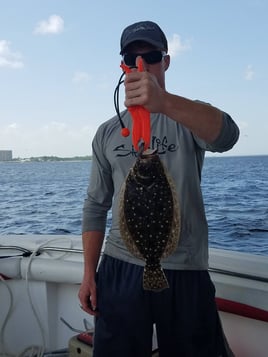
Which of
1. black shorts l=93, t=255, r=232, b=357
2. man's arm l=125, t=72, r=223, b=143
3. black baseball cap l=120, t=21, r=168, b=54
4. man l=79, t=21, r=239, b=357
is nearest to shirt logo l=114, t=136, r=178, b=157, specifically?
man l=79, t=21, r=239, b=357

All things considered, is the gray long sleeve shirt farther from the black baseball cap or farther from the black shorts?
the black baseball cap

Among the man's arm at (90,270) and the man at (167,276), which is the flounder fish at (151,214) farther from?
the man's arm at (90,270)

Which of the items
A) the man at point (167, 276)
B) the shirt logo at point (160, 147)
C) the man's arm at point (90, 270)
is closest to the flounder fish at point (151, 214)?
the man at point (167, 276)

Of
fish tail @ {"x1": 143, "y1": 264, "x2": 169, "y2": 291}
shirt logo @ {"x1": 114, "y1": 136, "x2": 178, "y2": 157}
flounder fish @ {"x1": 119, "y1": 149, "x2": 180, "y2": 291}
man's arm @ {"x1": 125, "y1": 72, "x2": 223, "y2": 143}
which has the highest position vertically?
man's arm @ {"x1": 125, "y1": 72, "x2": 223, "y2": 143}

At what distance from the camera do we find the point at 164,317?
6.55ft

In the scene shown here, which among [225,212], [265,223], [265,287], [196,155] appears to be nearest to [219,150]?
[196,155]

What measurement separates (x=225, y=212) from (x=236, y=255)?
27.7 ft

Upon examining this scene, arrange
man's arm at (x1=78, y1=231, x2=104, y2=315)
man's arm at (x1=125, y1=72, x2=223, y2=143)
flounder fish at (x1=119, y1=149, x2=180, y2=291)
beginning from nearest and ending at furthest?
1. man's arm at (x1=125, y1=72, x2=223, y2=143)
2. flounder fish at (x1=119, y1=149, x2=180, y2=291)
3. man's arm at (x1=78, y1=231, x2=104, y2=315)

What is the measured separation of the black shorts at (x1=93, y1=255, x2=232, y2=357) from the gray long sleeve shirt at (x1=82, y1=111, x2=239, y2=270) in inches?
3.2

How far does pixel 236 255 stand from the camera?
9.52ft

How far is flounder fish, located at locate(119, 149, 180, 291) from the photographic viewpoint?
1.71 meters

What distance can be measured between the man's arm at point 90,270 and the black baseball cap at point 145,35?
0.99m

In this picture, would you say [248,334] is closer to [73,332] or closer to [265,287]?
[265,287]

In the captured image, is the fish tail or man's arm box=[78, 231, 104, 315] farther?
man's arm box=[78, 231, 104, 315]
